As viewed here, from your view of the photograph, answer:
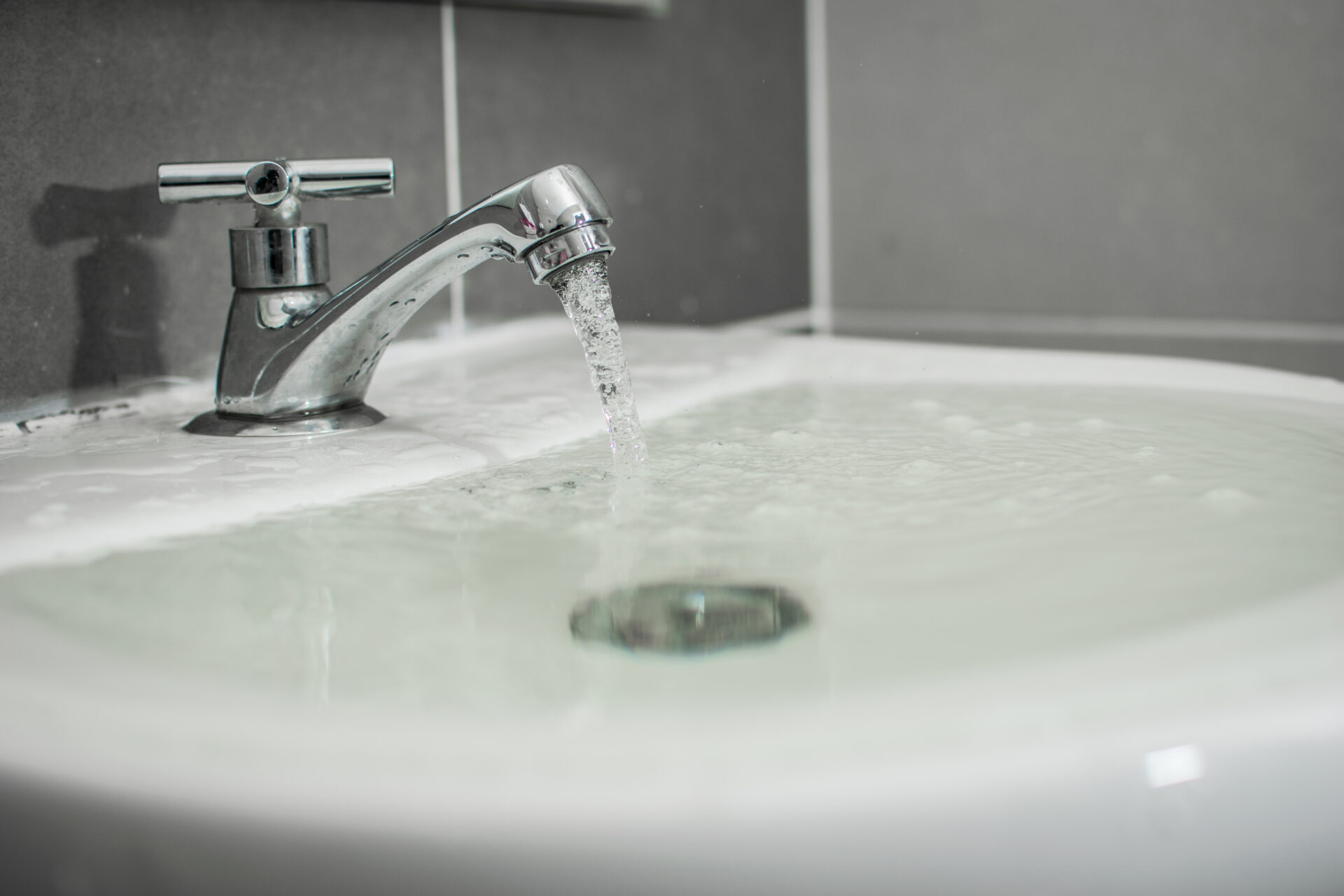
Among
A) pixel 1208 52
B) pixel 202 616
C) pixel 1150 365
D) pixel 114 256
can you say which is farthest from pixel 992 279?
pixel 202 616

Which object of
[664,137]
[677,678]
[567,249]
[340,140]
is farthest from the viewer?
[664,137]

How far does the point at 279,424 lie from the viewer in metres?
0.63

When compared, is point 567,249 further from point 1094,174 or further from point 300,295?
point 1094,174

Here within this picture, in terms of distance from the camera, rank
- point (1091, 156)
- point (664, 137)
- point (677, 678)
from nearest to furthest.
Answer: point (677, 678), point (664, 137), point (1091, 156)

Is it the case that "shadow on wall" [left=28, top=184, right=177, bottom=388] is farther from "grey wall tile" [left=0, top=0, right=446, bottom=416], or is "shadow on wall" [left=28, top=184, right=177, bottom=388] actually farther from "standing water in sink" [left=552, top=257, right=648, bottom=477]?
"standing water in sink" [left=552, top=257, right=648, bottom=477]

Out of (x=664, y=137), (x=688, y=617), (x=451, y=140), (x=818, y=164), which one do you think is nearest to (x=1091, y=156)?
(x=818, y=164)

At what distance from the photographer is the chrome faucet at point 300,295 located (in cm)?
61

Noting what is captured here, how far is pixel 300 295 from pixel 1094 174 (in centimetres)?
96

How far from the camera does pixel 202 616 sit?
0.37 meters

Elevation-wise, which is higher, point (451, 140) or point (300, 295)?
point (451, 140)

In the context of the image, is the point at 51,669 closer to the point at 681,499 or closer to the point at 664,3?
the point at 681,499

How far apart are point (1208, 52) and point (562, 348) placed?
0.74 metres

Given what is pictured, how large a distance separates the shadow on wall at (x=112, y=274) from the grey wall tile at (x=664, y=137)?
0.29 meters

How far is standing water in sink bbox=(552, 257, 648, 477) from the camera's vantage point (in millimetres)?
563
